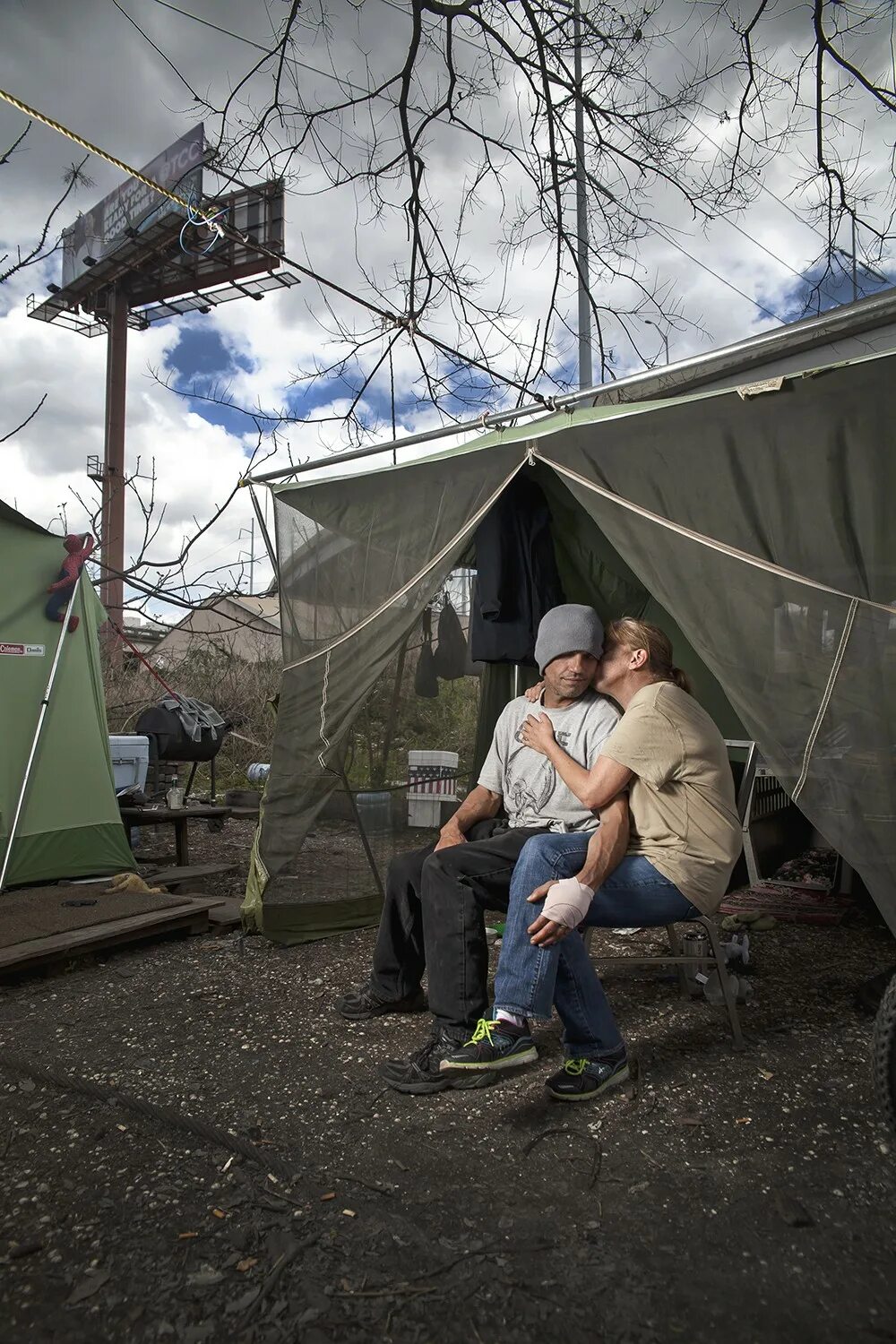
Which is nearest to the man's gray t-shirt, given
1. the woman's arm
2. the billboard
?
the woman's arm

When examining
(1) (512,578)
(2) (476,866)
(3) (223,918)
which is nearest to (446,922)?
(2) (476,866)

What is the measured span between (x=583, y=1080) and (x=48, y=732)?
381cm

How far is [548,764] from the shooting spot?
3.15 meters

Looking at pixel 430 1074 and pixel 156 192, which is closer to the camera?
pixel 430 1074

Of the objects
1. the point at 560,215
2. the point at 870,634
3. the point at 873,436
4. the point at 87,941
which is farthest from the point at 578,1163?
the point at 560,215

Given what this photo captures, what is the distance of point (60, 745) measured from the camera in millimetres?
5211

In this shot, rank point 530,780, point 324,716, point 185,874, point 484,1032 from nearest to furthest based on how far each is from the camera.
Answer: point 484,1032 → point 530,780 → point 324,716 → point 185,874

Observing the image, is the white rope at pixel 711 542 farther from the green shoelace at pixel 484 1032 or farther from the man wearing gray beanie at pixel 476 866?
the green shoelace at pixel 484 1032

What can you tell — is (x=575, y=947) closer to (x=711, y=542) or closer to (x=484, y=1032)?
(x=484, y=1032)

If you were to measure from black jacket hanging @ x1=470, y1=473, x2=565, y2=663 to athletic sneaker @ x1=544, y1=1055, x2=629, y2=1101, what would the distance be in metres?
1.87

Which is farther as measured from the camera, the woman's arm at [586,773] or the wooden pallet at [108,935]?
the wooden pallet at [108,935]

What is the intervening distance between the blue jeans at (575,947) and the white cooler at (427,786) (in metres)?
1.81

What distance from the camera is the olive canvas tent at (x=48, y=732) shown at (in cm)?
497

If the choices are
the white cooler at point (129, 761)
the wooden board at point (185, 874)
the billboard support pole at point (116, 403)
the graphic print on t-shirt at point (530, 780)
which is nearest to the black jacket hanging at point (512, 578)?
the graphic print on t-shirt at point (530, 780)
